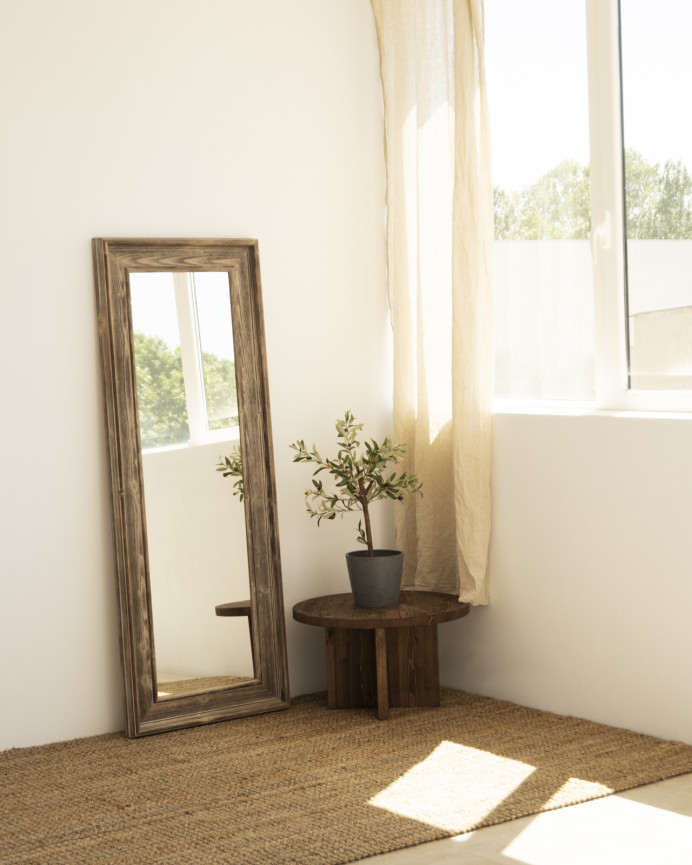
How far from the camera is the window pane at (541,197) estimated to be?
3.46 metres

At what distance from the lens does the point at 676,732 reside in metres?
3.14

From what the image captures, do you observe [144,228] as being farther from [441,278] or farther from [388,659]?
[388,659]

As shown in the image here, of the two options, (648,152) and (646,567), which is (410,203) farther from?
(646,567)

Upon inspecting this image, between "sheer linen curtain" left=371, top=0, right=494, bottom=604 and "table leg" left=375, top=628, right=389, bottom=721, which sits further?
"sheer linen curtain" left=371, top=0, right=494, bottom=604

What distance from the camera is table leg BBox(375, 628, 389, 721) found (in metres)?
3.50

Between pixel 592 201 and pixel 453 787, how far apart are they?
1.81 m

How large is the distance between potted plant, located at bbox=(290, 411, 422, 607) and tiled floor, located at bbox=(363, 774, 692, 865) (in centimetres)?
107

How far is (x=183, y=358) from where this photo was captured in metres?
3.59

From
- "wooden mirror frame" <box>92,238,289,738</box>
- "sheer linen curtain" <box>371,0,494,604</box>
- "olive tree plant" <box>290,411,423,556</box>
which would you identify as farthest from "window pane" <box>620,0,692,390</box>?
"wooden mirror frame" <box>92,238,289,738</box>

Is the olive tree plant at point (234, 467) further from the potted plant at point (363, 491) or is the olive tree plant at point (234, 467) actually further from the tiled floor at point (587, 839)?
the tiled floor at point (587, 839)

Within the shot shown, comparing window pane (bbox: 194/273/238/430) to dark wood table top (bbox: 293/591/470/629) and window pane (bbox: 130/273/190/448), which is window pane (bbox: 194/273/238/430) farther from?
dark wood table top (bbox: 293/591/470/629)

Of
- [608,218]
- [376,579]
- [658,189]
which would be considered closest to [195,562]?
[376,579]

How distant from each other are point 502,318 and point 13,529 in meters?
1.76

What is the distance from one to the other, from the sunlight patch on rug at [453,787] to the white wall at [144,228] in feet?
3.02
